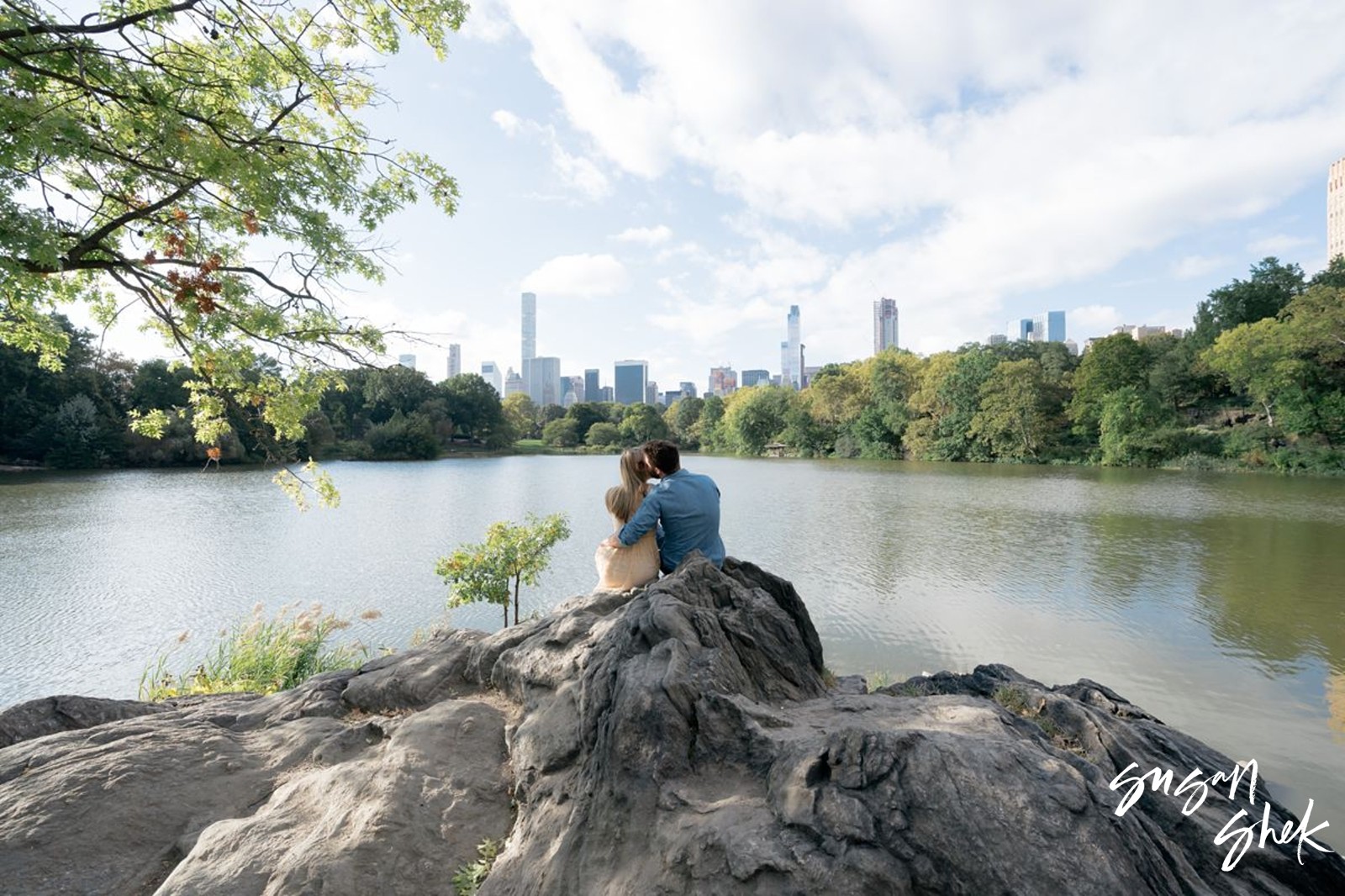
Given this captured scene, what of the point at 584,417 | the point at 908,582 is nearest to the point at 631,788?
the point at 908,582

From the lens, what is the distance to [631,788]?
8.09 ft

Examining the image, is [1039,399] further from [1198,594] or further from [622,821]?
[622,821]

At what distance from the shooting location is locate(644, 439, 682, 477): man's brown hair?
463cm

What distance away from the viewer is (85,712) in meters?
3.99

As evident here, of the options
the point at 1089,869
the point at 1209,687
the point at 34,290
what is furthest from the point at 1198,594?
the point at 34,290

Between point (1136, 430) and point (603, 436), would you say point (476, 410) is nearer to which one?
point (603, 436)

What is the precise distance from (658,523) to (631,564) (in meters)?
0.36

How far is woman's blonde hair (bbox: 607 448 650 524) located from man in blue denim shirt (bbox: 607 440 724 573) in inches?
5.0

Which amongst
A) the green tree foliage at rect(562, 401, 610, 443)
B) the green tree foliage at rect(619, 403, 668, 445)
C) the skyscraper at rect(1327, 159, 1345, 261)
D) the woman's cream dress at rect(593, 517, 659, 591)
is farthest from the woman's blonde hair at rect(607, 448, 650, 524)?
the skyscraper at rect(1327, 159, 1345, 261)

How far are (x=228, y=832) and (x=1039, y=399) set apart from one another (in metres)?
60.5

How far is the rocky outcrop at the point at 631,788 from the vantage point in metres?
2.01

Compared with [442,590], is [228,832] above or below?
above

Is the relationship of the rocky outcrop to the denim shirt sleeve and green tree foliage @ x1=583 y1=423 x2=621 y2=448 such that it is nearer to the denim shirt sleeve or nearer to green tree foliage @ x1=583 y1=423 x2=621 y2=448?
the denim shirt sleeve

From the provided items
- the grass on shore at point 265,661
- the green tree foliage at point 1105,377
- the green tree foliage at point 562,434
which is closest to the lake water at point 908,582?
the grass on shore at point 265,661
